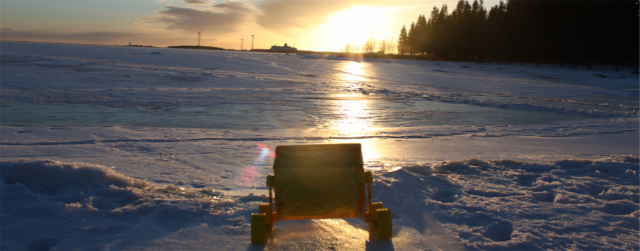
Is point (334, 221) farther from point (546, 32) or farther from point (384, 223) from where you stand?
point (546, 32)

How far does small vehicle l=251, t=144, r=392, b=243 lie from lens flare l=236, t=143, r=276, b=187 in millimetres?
1235

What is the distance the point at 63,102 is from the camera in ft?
30.1

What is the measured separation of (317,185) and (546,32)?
51583 mm

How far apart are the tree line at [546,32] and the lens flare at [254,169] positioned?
123ft

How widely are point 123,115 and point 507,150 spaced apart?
751cm

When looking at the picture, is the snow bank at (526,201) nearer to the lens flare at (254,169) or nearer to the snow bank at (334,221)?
the snow bank at (334,221)

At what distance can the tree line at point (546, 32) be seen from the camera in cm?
3441

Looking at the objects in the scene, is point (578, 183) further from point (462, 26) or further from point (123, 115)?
point (462, 26)

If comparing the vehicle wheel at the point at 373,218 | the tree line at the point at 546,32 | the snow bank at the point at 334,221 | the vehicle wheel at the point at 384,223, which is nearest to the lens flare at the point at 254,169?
the snow bank at the point at 334,221

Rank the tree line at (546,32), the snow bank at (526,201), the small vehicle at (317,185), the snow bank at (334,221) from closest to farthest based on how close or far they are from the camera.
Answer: the small vehicle at (317,185)
the snow bank at (334,221)
the snow bank at (526,201)
the tree line at (546,32)

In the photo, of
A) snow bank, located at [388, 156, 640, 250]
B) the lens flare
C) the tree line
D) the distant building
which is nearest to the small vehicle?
snow bank, located at [388, 156, 640, 250]

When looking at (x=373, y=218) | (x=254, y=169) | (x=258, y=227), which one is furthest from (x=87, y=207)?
(x=373, y=218)

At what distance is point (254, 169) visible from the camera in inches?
165

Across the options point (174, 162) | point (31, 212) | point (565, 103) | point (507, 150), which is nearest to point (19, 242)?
point (31, 212)
